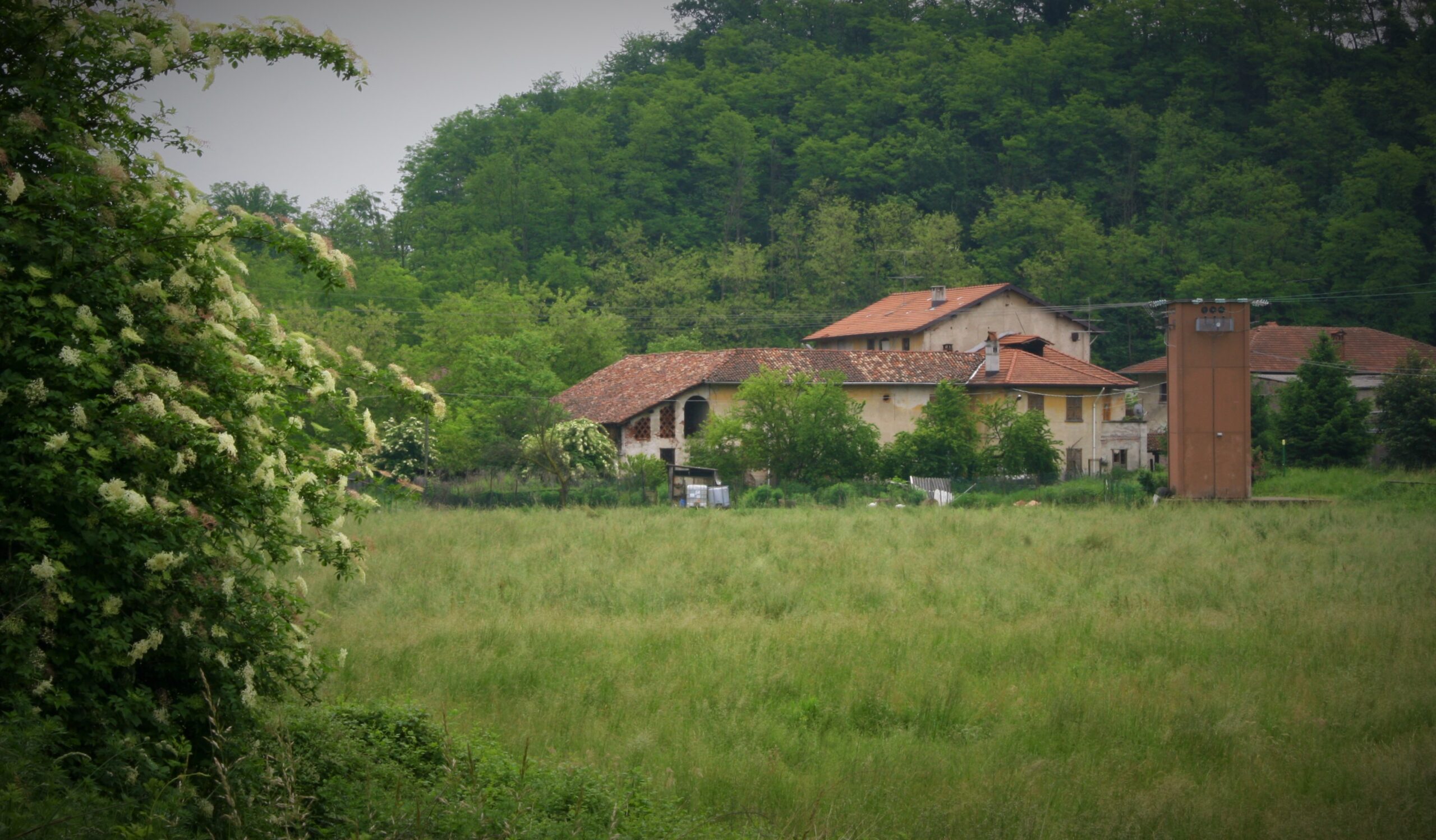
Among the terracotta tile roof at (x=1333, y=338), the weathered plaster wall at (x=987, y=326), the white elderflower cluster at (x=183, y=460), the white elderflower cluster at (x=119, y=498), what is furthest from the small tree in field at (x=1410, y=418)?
the white elderflower cluster at (x=119, y=498)

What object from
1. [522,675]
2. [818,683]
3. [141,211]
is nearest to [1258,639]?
[818,683]

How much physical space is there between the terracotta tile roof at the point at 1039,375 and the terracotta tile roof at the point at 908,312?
6316 millimetres

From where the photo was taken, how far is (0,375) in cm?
543

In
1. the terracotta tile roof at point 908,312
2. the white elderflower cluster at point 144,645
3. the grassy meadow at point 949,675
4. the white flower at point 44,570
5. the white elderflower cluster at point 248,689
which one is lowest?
the grassy meadow at point 949,675

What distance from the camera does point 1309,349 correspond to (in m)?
55.8

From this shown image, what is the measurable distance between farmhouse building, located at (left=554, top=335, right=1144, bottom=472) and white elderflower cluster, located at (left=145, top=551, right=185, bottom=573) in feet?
126

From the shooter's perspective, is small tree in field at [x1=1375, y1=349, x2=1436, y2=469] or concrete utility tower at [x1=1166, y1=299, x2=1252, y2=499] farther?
small tree in field at [x1=1375, y1=349, x2=1436, y2=469]

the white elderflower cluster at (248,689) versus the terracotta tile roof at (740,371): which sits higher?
the terracotta tile roof at (740,371)

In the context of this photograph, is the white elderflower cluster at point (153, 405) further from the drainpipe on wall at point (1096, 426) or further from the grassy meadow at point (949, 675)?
the drainpipe on wall at point (1096, 426)

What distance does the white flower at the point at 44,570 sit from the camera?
5.11 metres

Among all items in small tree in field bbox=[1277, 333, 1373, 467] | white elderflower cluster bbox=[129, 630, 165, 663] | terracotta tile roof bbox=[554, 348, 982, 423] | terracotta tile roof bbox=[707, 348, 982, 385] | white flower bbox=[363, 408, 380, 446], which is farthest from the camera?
terracotta tile roof bbox=[707, 348, 982, 385]

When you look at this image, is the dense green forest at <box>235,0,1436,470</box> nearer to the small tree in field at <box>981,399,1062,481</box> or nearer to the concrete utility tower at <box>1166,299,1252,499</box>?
the small tree in field at <box>981,399,1062,481</box>

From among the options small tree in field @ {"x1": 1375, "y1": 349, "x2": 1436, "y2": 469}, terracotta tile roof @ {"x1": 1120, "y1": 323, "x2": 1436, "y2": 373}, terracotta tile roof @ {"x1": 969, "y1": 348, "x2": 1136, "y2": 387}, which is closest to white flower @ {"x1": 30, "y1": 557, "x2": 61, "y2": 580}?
terracotta tile roof @ {"x1": 969, "y1": 348, "x2": 1136, "y2": 387}

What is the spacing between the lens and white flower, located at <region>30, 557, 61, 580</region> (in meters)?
5.11
